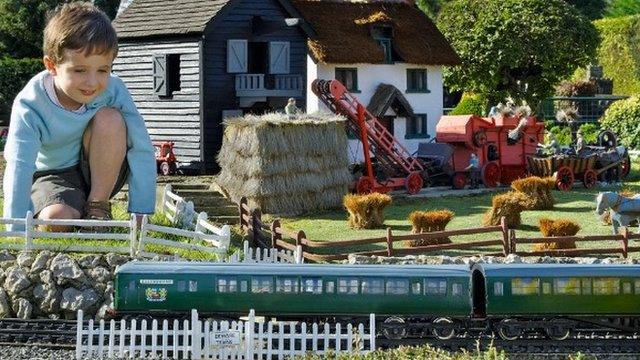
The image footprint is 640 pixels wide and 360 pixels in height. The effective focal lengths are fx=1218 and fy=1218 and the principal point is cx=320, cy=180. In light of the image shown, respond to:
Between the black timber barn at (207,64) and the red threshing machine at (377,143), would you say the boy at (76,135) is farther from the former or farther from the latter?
the black timber barn at (207,64)

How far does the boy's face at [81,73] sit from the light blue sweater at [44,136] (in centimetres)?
45

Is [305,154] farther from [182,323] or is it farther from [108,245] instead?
[182,323]

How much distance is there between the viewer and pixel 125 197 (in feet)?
86.0

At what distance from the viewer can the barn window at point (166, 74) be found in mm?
34500

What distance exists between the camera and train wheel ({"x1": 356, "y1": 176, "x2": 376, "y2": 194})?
104 ft

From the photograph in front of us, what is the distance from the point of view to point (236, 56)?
3391 cm

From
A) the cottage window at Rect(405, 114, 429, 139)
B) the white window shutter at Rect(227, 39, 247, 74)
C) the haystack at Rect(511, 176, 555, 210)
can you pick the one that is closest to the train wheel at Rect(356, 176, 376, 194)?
the haystack at Rect(511, 176, 555, 210)

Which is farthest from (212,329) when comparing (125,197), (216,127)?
(216,127)

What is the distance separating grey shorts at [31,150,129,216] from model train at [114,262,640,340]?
2778mm

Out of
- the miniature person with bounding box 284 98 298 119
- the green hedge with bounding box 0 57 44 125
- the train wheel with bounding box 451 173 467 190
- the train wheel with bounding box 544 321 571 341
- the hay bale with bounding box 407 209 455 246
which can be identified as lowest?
the train wheel with bounding box 544 321 571 341

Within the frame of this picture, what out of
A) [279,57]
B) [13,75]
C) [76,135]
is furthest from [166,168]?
[13,75]

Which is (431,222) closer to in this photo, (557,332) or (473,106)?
(557,332)

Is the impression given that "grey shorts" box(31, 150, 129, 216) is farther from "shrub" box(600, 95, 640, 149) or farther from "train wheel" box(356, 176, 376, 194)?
"shrub" box(600, 95, 640, 149)

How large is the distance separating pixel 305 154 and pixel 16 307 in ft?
43.3
